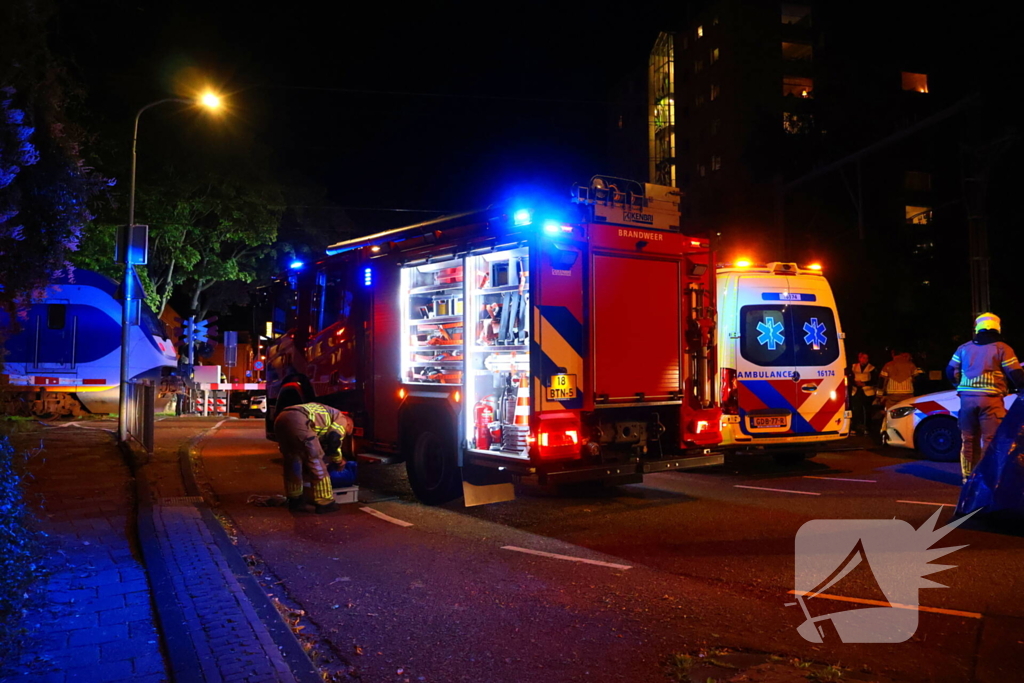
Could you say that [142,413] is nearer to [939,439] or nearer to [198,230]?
[939,439]

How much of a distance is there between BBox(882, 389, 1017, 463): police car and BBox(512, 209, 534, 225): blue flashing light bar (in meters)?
7.07

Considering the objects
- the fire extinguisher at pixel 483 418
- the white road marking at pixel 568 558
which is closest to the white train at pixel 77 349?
the fire extinguisher at pixel 483 418

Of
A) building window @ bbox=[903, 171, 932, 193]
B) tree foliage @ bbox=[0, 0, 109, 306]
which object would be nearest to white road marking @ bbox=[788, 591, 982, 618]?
tree foliage @ bbox=[0, 0, 109, 306]

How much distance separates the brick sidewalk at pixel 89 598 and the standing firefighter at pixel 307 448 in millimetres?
1528

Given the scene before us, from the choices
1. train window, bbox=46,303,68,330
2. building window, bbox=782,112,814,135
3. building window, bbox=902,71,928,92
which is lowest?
train window, bbox=46,303,68,330

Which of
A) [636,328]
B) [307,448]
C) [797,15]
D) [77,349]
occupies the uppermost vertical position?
[797,15]

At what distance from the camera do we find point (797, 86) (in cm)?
4775

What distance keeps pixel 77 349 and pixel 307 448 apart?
52.8 ft

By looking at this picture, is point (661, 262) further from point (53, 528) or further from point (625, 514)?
point (53, 528)

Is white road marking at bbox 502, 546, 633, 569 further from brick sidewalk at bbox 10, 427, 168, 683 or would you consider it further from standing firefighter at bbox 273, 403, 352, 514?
brick sidewalk at bbox 10, 427, 168, 683

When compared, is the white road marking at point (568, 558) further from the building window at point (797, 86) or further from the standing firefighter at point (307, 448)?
the building window at point (797, 86)

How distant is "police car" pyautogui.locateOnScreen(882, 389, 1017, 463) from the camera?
11.2 meters

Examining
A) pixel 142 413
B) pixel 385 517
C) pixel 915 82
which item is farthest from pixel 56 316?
pixel 915 82

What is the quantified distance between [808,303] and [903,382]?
503cm
